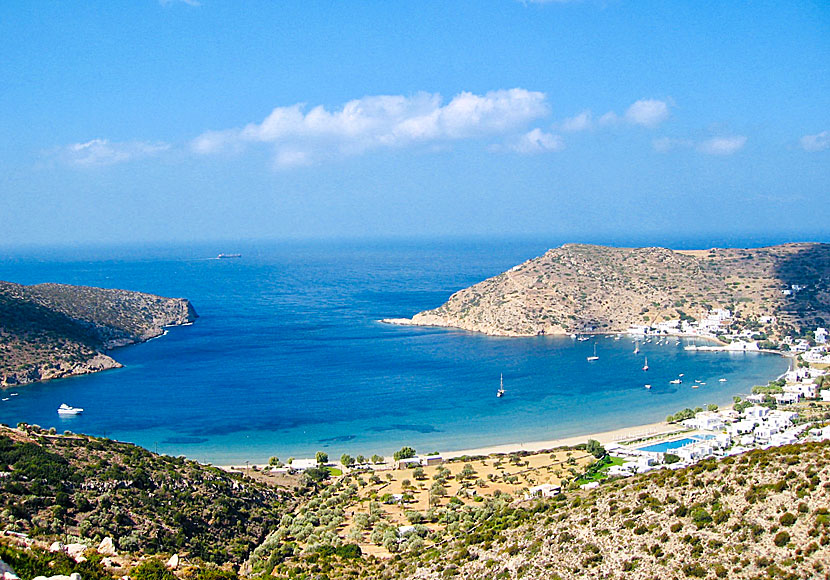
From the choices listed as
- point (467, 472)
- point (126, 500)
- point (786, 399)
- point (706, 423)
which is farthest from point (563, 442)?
point (126, 500)

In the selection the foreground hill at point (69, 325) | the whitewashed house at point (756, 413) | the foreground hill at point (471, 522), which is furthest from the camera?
the foreground hill at point (69, 325)

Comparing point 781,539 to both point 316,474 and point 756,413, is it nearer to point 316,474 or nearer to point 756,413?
point 316,474

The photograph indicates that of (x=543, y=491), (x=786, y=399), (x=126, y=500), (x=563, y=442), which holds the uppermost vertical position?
(x=126, y=500)

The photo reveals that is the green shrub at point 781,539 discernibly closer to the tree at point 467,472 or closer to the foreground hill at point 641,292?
the tree at point 467,472

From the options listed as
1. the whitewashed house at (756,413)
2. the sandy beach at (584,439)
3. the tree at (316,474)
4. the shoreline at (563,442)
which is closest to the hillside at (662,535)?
the tree at (316,474)

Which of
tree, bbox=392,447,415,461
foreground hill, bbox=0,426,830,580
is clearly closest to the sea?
tree, bbox=392,447,415,461

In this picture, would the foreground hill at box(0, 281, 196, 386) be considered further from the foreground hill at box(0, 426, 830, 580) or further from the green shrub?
the green shrub

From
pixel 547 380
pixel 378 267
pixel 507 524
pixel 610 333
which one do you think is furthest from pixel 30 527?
pixel 378 267
